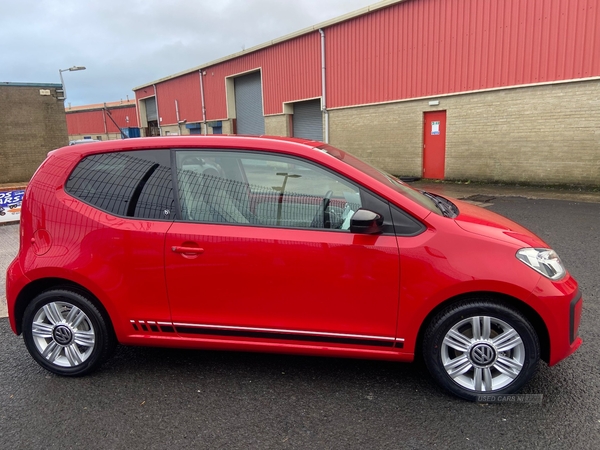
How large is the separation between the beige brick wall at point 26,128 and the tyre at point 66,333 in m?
18.0

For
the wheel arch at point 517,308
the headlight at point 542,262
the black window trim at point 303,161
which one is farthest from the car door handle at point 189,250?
the headlight at point 542,262

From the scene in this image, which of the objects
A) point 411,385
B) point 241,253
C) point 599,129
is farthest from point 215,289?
point 599,129

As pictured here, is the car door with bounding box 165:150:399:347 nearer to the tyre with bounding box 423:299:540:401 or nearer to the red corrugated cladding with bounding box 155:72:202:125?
the tyre with bounding box 423:299:540:401

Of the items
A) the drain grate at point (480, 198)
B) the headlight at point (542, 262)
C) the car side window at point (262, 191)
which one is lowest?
the drain grate at point (480, 198)

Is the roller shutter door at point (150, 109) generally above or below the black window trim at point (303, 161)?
above

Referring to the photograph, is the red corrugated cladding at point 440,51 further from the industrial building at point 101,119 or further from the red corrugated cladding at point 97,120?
the red corrugated cladding at point 97,120

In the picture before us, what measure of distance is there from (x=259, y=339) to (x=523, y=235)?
190 cm

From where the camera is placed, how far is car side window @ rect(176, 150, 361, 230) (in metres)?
2.93

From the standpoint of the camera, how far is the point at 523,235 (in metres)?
2.98

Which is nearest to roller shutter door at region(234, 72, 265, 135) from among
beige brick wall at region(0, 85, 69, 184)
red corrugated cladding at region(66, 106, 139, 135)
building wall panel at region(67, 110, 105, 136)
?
beige brick wall at region(0, 85, 69, 184)

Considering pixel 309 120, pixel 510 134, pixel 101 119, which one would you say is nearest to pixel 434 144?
pixel 510 134

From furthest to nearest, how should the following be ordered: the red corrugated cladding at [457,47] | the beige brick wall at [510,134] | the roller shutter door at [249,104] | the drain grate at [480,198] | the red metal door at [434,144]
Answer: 1. the roller shutter door at [249,104]
2. the red metal door at [434,144]
3. the beige brick wall at [510,134]
4. the red corrugated cladding at [457,47]
5. the drain grate at [480,198]

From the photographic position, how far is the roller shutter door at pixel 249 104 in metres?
25.8

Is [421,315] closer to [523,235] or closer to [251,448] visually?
[523,235]
